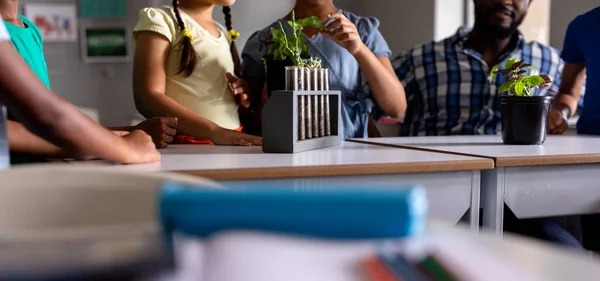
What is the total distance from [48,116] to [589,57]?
169cm

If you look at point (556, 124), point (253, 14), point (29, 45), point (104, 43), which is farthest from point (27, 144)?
point (253, 14)

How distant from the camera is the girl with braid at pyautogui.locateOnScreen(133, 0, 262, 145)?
1.47m

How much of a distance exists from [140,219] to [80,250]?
0.04m

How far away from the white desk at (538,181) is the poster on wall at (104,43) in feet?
7.91

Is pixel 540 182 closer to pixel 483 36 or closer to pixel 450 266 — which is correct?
pixel 450 266

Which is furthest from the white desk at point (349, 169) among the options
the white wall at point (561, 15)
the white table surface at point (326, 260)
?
the white wall at point (561, 15)

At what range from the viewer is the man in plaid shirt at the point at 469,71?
2146 mm

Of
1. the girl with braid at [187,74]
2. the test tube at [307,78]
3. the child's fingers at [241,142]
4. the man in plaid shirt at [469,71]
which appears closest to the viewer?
the test tube at [307,78]

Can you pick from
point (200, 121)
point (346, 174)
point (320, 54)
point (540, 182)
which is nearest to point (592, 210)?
point (540, 182)

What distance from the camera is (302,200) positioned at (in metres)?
0.21

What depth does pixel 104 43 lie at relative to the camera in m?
3.27

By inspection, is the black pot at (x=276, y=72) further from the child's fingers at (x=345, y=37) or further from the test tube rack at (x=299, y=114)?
the child's fingers at (x=345, y=37)

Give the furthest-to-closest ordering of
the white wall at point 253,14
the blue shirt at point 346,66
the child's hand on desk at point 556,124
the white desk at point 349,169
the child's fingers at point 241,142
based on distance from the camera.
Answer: the white wall at point 253,14
the child's hand on desk at point 556,124
the blue shirt at point 346,66
the child's fingers at point 241,142
the white desk at point 349,169

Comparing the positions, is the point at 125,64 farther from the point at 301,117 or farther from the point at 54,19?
the point at 301,117
